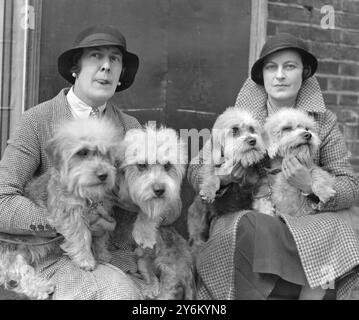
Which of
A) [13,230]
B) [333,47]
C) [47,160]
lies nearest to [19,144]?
[47,160]

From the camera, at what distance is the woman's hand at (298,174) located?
3.76 meters

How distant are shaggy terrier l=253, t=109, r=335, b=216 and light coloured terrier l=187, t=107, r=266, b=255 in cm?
9

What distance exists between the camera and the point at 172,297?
3.47m

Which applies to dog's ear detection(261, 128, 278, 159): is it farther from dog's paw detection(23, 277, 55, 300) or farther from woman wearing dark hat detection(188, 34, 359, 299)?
dog's paw detection(23, 277, 55, 300)

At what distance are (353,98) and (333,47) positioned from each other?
0.51 metres

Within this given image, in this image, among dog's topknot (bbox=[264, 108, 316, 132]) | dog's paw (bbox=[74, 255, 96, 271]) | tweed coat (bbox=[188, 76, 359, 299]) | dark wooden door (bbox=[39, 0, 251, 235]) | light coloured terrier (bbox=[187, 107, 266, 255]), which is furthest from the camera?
dark wooden door (bbox=[39, 0, 251, 235])

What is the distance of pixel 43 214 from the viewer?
→ 3.33 m

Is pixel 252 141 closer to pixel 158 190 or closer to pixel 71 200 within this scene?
pixel 158 190

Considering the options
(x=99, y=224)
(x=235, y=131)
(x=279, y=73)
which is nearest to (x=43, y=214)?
(x=99, y=224)

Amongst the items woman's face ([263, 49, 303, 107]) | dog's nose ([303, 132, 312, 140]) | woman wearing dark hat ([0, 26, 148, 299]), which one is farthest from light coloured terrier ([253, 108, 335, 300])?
woman wearing dark hat ([0, 26, 148, 299])

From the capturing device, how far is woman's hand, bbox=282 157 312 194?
3.76m

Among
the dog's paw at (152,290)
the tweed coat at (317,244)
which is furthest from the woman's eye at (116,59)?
the dog's paw at (152,290)

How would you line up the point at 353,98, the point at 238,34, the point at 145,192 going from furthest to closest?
the point at 353,98, the point at 238,34, the point at 145,192

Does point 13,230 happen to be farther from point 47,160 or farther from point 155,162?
point 155,162
